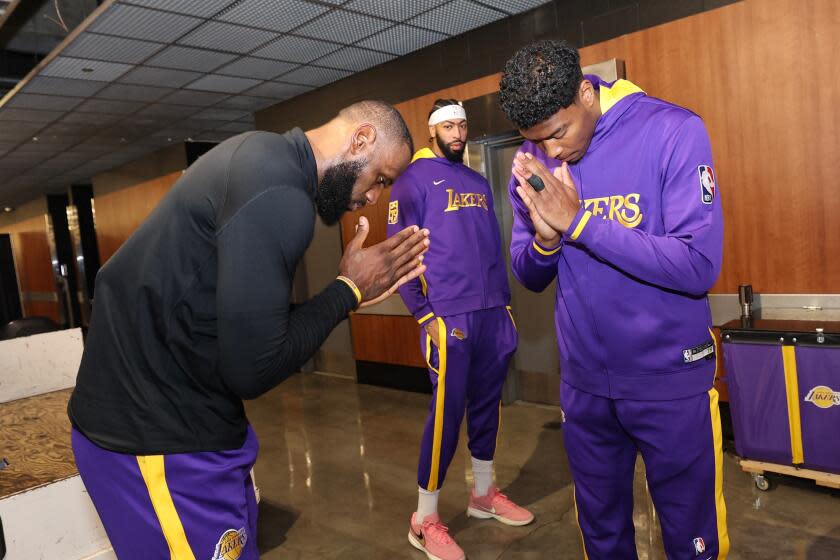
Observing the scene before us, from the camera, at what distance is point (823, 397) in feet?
8.97

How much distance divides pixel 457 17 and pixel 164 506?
4484mm

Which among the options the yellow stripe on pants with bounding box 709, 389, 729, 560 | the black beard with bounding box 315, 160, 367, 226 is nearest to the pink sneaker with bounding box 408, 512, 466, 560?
the yellow stripe on pants with bounding box 709, 389, 729, 560

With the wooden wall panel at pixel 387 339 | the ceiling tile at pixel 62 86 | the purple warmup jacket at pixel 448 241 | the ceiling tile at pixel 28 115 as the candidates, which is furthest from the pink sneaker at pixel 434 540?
the ceiling tile at pixel 28 115

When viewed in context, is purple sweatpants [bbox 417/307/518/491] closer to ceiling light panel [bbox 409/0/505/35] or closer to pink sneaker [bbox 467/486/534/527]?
pink sneaker [bbox 467/486/534/527]

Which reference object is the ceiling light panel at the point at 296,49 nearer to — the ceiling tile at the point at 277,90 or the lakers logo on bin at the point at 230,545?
the ceiling tile at the point at 277,90

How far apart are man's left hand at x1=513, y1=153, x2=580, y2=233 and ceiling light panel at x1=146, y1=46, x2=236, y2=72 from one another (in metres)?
4.68

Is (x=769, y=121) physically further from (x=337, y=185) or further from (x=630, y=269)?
(x=337, y=185)

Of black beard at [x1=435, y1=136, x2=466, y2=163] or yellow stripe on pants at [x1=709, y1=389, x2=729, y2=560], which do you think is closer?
yellow stripe on pants at [x1=709, y1=389, x2=729, y2=560]

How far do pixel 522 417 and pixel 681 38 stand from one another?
2.94 meters

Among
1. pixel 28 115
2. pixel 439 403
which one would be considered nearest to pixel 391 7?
pixel 439 403

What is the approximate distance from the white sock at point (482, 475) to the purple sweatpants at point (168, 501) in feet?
5.79

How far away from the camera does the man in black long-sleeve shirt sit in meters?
1.02

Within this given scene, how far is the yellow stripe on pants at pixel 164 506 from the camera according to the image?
3.84 feet

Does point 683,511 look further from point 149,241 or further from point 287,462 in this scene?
point 287,462
